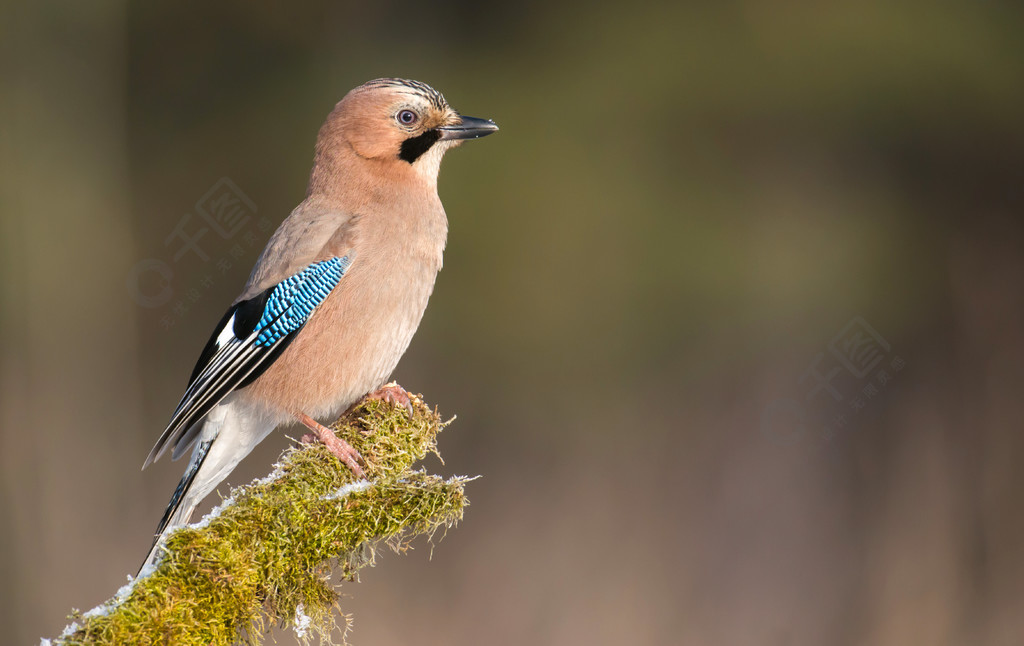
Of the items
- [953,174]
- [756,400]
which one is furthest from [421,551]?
[953,174]

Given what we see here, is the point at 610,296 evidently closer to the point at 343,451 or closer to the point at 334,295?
the point at 334,295

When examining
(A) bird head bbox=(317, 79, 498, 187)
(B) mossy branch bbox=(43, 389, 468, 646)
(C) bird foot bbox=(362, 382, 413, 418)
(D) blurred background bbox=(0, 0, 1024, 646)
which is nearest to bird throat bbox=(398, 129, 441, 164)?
(A) bird head bbox=(317, 79, 498, 187)

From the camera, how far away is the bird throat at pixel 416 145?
4.74m

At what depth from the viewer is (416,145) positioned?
4.77m

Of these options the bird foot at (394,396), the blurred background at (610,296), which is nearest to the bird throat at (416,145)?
the bird foot at (394,396)

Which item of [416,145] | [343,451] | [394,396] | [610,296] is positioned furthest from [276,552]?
[610,296]

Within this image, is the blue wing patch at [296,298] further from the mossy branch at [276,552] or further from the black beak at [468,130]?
the mossy branch at [276,552]

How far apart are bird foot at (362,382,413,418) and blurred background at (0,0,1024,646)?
3.48m

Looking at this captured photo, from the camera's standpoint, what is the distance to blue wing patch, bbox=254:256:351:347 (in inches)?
169

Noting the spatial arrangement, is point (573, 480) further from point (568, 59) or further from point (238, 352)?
point (568, 59)

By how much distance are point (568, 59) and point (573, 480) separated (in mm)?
5399

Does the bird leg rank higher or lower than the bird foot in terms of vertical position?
lower

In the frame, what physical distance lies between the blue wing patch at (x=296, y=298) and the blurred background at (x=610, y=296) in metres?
3.57

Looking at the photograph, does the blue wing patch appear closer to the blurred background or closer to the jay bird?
the jay bird
